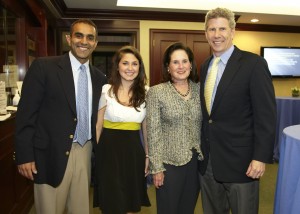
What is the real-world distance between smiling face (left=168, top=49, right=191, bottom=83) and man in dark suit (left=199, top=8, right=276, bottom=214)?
14cm

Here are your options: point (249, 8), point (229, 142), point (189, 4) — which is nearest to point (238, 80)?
point (229, 142)

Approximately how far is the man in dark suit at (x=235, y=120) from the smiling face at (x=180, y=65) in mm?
143

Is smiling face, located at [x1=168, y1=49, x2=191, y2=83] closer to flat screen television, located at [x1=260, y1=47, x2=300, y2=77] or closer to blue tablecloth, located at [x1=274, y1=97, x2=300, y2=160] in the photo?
blue tablecloth, located at [x1=274, y1=97, x2=300, y2=160]

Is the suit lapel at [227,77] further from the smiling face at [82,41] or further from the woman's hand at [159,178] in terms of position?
the smiling face at [82,41]

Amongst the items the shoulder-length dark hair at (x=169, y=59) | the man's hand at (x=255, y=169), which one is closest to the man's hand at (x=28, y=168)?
the shoulder-length dark hair at (x=169, y=59)

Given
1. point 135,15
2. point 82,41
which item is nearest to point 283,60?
point 135,15

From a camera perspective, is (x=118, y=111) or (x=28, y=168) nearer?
(x=28, y=168)

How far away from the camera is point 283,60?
23.4 feet

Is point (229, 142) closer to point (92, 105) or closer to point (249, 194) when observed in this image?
point (249, 194)

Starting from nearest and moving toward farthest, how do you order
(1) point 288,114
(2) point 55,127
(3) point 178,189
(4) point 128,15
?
(2) point 55,127, (3) point 178,189, (1) point 288,114, (4) point 128,15

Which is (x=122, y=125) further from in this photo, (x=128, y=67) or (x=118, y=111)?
(x=128, y=67)

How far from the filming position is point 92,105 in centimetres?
202

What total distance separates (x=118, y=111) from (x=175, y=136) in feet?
1.36

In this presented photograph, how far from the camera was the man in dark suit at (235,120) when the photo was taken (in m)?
1.72
